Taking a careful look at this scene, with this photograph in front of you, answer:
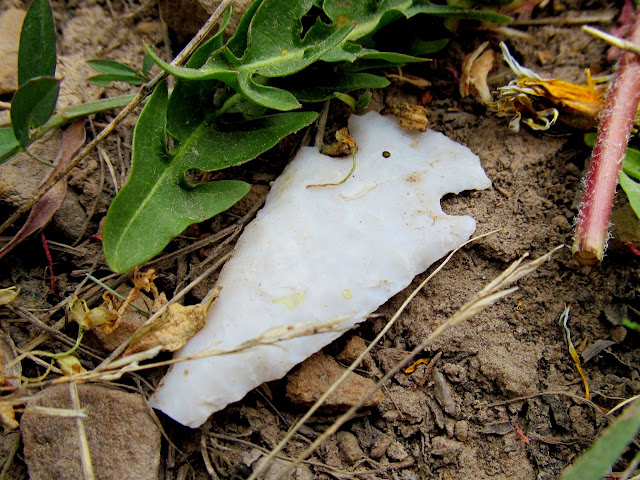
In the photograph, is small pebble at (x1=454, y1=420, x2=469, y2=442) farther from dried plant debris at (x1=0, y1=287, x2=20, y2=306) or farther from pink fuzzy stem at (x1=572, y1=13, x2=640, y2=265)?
dried plant debris at (x1=0, y1=287, x2=20, y2=306)

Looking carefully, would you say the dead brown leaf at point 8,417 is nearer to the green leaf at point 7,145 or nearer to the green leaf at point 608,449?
the green leaf at point 7,145

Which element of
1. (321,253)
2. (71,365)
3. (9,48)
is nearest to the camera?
(71,365)

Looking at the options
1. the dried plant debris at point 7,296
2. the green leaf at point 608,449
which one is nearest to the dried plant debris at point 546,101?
the green leaf at point 608,449

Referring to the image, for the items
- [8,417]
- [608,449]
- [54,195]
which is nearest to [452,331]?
[608,449]

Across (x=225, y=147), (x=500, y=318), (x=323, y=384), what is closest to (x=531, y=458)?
(x=500, y=318)

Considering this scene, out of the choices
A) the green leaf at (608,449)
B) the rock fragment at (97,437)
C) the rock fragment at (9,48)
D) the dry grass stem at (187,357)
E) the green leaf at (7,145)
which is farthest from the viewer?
the rock fragment at (9,48)

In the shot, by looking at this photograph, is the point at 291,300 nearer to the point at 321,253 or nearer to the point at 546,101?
the point at 321,253

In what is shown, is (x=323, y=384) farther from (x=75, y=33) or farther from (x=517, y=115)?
(x=75, y=33)
